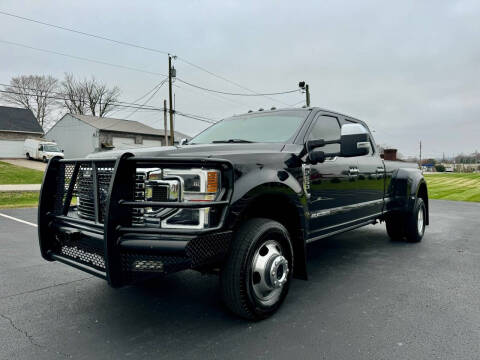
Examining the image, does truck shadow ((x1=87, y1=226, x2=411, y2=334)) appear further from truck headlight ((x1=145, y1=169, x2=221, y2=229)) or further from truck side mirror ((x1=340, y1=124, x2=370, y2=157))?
truck side mirror ((x1=340, y1=124, x2=370, y2=157))

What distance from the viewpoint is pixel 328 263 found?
15.1ft

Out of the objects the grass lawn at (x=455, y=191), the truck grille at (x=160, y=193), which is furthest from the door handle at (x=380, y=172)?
the grass lawn at (x=455, y=191)

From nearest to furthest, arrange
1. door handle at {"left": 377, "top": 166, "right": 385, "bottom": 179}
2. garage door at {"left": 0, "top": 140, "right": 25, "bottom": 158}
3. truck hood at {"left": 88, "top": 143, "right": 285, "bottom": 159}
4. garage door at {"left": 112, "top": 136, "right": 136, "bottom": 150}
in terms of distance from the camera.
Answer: truck hood at {"left": 88, "top": 143, "right": 285, "bottom": 159} → door handle at {"left": 377, "top": 166, "right": 385, "bottom": 179} → garage door at {"left": 0, "top": 140, "right": 25, "bottom": 158} → garage door at {"left": 112, "top": 136, "right": 136, "bottom": 150}

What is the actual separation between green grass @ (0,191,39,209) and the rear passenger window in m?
9.75

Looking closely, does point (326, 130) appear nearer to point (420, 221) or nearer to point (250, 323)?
point (250, 323)

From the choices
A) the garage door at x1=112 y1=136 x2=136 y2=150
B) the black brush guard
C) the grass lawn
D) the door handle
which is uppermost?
the garage door at x1=112 y1=136 x2=136 y2=150

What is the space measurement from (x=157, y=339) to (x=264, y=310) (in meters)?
0.84

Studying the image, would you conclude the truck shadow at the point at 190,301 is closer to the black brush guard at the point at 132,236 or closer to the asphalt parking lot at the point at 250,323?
the asphalt parking lot at the point at 250,323

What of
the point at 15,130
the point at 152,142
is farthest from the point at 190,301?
the point at 152,142

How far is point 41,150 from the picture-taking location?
29.7 metres

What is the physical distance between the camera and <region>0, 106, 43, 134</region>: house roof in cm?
3616

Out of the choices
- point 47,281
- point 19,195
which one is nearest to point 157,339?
point 47,281

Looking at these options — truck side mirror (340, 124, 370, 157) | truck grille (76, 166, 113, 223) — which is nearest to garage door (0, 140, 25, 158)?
truck grille (76, 166, 113, 223)

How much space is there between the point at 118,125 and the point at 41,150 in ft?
43.1
